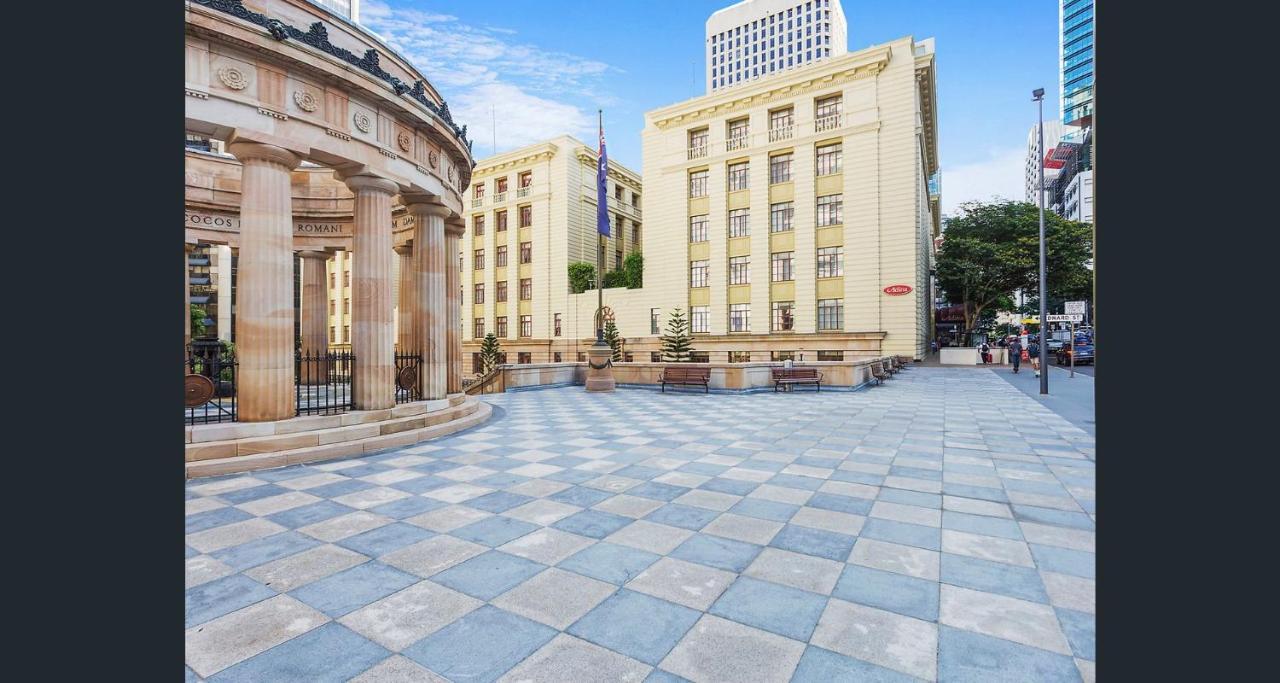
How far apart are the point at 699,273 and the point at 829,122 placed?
42.8 feet

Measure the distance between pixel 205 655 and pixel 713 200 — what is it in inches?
1502

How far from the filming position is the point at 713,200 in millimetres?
38562

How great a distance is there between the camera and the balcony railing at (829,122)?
3415 centimetres

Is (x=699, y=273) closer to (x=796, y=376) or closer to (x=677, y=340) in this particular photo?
(x=677, y=340)

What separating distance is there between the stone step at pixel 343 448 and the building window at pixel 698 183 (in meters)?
31.4

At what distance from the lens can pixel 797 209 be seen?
35.3 meters

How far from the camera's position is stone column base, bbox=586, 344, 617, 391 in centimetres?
2027

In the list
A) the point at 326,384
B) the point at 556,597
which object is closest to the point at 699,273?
the point at 326,384

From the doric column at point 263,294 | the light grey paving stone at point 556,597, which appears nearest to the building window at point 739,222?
the doric column at point 263,294

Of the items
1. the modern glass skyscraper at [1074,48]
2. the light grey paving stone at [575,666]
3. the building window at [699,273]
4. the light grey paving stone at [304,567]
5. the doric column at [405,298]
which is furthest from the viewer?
the modern glass skyscraper at [1074,48]

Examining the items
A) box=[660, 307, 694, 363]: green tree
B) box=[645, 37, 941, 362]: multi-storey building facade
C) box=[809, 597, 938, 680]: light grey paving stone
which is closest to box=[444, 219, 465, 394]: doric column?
box=[809, 597, 938, 680]: light grey paving stone

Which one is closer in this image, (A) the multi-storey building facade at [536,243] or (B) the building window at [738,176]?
(B) the building window at [738,176]

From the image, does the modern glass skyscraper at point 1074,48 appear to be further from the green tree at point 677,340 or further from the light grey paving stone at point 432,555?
the light grey paving stone at point 432,555
